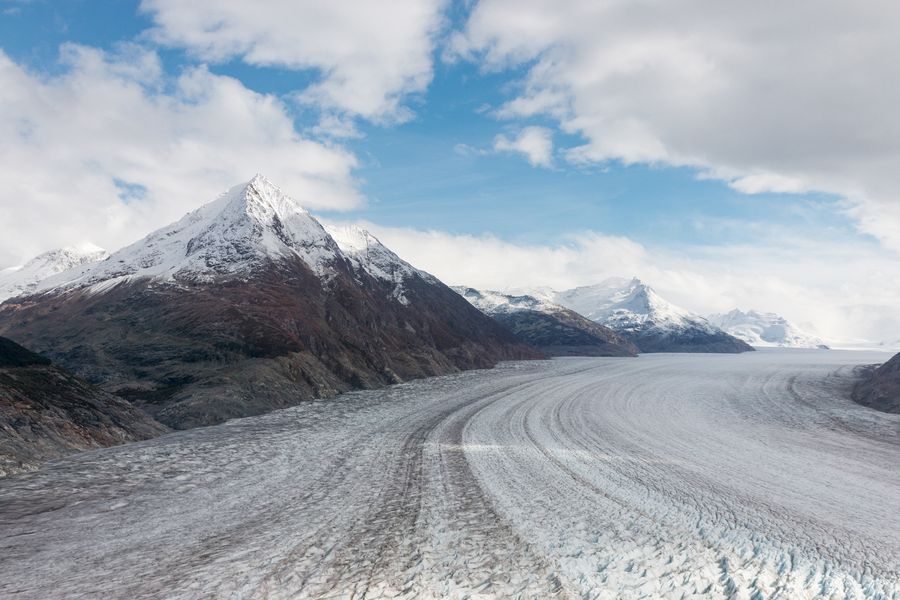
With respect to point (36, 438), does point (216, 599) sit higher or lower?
lower

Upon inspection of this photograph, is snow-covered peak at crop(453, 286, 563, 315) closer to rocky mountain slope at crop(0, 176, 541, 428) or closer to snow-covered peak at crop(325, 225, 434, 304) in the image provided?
snow-covered peak at crop(325, 225, 434, 304)

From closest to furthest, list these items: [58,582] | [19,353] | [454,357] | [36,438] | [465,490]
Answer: [58,582] → [465,490] → [36,438] → [19,353] → [454,357]

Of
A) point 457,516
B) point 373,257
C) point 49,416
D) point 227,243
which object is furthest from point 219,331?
point 373,257

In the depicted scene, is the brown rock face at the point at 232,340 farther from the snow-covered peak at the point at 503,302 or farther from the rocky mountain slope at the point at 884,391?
the snow-covered peak at the point at 503,302

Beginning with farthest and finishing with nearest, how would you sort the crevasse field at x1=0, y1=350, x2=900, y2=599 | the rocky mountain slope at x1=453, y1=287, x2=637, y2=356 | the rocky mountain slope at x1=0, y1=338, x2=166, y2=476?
1. the rocky mountain slope at x1=453, y1=287, x2=637, y2=356
2. the rocky mountain slope at x1=0, y1=338, x2=166, y2=476
3. the crevasse field at x1=0, y1=350, x2=900, y2=599

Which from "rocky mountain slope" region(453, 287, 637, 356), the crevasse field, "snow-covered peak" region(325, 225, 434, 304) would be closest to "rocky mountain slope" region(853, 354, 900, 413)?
the crevasse field

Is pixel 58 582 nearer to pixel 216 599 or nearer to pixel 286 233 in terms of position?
pixel 216 599

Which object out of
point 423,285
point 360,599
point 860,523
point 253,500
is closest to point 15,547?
point 253,500
